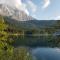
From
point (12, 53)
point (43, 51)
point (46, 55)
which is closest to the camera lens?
point (12, 53)

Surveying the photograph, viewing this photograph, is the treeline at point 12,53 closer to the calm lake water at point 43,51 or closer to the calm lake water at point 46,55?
the calm lake water at point 46,55

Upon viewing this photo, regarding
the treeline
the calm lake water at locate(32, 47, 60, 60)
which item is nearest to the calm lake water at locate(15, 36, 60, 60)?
the calm lake water at locate(32, 47, 60, 60)

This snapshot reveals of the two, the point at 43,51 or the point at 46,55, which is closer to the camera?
the point at 46,55

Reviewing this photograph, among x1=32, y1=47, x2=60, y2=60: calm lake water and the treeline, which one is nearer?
→ the treeline

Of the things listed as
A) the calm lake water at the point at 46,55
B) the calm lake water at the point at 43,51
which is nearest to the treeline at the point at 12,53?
the calm lake water at the point at 46,55

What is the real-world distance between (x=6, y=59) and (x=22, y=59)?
7.96 ft

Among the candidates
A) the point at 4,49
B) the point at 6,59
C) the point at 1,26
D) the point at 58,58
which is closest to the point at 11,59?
the point at 6,59

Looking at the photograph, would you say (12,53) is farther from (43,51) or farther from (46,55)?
(43,51)

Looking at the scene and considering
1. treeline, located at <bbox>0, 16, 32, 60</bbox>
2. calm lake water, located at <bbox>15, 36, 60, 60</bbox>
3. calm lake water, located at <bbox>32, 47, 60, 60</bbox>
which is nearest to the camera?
treeline, located at <bbox>0, 16, 32, 60</bbox>

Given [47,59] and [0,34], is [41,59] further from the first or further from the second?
[0,34]

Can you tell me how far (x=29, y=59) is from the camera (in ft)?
104

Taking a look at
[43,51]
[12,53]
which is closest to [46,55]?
[12,53]

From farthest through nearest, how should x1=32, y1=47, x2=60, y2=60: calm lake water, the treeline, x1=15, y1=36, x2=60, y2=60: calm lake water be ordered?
x1=15, y1=36, x2=60, y2=60: calm lake water, x1=32, y1=47, x2=60, y2=60: calm lake water, the treeline

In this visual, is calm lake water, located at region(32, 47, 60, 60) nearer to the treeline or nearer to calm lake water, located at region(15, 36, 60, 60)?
calm lake water, located at region(15, 36, 60, 60)
